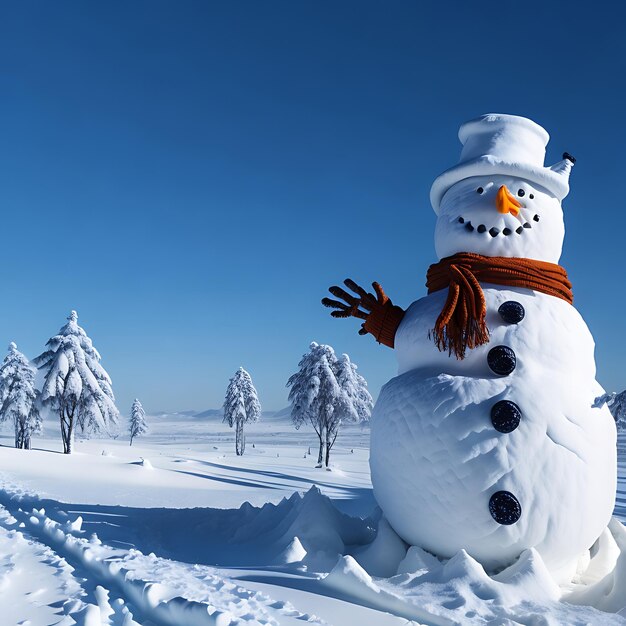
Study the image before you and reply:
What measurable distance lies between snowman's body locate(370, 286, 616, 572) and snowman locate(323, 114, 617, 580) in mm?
11

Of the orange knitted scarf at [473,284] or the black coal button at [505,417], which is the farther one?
the orange knitted scarf at [473,284]

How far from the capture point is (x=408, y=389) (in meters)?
5.26

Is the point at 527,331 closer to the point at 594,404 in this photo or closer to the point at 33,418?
the point at 594,404

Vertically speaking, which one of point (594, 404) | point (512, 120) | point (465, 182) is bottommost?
point (594, 404)

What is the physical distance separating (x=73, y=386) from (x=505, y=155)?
1986 cm

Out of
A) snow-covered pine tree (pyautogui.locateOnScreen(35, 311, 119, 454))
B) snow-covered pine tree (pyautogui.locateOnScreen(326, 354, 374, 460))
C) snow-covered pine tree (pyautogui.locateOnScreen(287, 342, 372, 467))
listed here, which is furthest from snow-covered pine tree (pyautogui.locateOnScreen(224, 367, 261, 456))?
snow-covered pine tree (pyautogui.locateOnScreen(35, 311, 119, 454))

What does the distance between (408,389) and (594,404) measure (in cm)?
173

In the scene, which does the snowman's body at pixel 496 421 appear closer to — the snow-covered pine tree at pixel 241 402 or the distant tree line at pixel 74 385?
the distant tree line at pixel 74 385

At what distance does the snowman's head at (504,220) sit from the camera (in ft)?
18.5

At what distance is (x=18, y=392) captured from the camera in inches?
1022

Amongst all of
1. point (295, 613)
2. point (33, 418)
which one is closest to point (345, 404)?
point (33, 418)

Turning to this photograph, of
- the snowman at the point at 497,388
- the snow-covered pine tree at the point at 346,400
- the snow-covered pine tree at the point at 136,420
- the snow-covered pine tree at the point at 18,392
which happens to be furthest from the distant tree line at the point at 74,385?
the snow-covered pine tree at the point at 136,420

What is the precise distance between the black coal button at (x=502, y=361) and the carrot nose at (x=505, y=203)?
4.72ft

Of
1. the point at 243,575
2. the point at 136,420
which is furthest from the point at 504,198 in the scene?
the point at 136,420
